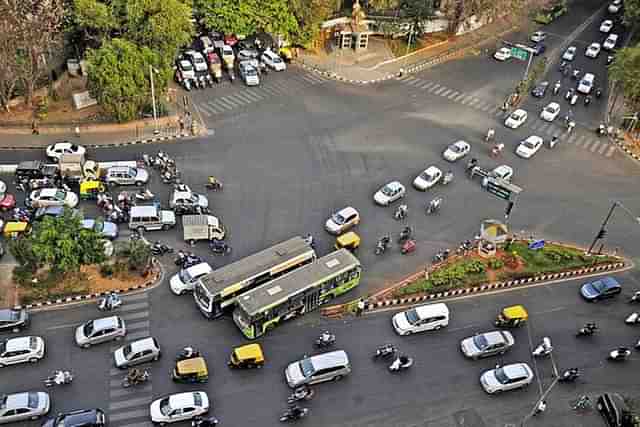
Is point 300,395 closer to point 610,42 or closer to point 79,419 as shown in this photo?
point 79,419

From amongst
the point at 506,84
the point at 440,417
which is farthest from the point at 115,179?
the point at 506,84

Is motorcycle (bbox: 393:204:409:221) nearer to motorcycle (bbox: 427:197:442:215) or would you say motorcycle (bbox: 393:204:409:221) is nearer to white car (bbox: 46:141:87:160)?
motorcycle (bbox: 427:197:442:215)

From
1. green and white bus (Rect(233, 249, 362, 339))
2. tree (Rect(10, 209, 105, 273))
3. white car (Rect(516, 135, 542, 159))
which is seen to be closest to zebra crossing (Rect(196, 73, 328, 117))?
white car (Rect(516, 135, 542, 159))

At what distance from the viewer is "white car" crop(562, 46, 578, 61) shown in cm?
8506

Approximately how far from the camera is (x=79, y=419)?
3725 cm

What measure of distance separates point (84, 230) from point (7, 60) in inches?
998

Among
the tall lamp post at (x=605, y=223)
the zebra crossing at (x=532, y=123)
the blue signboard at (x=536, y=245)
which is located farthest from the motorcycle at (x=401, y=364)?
the zebra crossing at (x=532, y=123)

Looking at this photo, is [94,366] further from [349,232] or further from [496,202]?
[496,202]

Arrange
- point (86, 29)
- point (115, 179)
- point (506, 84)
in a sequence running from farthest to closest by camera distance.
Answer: point (506, 84) → point (86, 29) → point (115, 179)

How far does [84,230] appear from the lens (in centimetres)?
4541

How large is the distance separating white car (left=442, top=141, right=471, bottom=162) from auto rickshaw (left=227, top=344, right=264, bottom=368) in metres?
31.9

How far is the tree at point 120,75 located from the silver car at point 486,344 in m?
40.0

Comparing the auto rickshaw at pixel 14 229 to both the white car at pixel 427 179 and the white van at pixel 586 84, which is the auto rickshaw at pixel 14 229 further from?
the white van at pixel 586 84

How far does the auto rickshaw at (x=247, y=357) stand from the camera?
41969 mm
